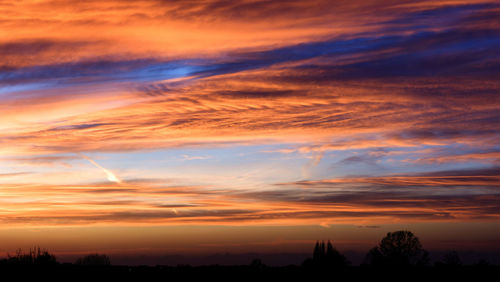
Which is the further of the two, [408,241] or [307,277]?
[408,241]

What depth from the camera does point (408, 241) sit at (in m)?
127

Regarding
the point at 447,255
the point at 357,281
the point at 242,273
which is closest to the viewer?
the point at 357,281

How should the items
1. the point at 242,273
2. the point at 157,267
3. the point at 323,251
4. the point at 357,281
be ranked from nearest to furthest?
the point at 357,281, the point at 242,273, the point at 157,267, the point at 323,251

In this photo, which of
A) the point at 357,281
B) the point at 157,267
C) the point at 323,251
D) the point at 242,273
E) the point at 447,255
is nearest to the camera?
the point at 357,281

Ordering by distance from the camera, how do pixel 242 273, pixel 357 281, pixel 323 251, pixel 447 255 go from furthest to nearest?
pixel 447 255
pixel 323 251
pixel 242 273
pixel 357 281

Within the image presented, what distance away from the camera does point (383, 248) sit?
126625 millimetres

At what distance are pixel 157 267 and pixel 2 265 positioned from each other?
9698 millimetres

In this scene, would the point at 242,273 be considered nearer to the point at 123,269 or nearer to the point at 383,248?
the point at 123,269


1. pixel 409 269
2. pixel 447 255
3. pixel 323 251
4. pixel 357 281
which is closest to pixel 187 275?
pixel 357 281

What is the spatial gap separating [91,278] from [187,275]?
5.49m

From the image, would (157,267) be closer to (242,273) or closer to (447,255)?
(242,273)

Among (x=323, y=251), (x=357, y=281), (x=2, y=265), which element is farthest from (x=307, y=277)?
(x=323, y=251)

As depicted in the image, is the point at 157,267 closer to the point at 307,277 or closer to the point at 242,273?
the point at 242,273

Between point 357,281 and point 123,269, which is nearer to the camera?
point 357,281
